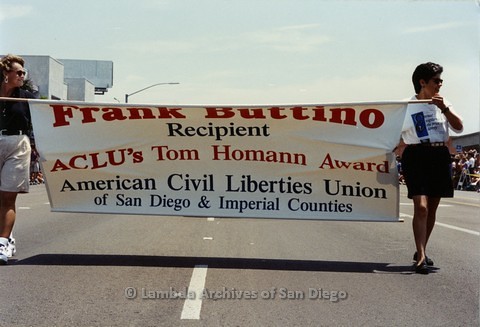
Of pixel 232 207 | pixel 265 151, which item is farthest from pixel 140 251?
pixel 265 151

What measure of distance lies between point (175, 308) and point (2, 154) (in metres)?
2.94

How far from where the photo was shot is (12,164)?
765 cm

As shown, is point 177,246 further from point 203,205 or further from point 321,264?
point 321,264

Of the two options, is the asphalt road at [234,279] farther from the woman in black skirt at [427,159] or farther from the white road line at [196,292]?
the woman in black skirt at [427,159]

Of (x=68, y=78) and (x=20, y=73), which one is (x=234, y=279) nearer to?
(x=20, y=73)

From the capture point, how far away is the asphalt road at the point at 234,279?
562 centimetres

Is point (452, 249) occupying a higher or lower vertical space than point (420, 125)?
lower

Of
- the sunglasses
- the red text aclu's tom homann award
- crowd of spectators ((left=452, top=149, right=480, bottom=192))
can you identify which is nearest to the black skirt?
the red text aclu's tom homann award

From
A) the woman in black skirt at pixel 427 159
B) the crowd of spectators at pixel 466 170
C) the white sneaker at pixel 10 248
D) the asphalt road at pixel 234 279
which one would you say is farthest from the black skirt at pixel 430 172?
the crowd of spectators at pixel 466 170

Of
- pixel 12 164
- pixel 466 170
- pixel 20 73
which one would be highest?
pixel 20 73

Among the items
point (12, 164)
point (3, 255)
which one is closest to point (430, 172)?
point (12, 164)

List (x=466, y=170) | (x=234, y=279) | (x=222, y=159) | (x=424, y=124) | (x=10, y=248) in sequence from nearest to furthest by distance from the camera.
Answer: (x=234, y=279)
(x=424, y=124)
(x=10, y=248)
(x=222, y=159)
(x=466, y=170)

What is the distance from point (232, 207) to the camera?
819cm

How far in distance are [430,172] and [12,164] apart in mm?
4226
